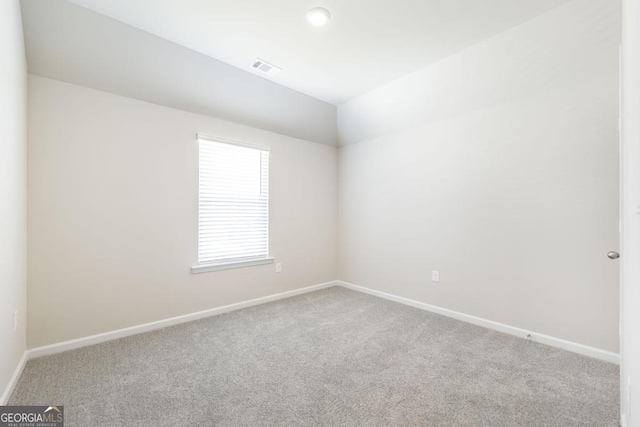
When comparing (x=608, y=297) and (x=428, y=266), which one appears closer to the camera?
(x=608, y=297)

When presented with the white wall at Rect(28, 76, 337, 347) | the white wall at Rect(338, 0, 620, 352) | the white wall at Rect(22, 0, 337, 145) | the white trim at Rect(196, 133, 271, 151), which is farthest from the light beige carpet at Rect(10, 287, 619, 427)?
the white wall at Rect(22, 0, 337, 145)

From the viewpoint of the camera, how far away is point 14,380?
1.88 metres

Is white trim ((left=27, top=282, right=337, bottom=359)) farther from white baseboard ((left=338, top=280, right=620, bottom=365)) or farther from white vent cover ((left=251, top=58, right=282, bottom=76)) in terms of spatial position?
white vent cover ((left=251, top=58, right=282, bottom=76))

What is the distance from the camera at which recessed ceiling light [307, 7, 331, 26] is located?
214cm

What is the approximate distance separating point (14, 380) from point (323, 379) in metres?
2.08

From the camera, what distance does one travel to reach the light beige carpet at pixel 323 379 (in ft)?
5.35

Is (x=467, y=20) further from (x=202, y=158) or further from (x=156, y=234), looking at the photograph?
(x=156, y=234)

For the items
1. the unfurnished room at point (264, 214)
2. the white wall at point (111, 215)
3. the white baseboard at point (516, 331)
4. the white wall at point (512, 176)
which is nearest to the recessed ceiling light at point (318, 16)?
the unfurnished room at point (264, 214)

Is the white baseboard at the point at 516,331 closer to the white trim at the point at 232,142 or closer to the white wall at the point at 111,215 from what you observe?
the white wall at the point at 111,215

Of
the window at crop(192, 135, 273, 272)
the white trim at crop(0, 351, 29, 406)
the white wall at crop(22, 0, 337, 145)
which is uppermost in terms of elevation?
the white wall at crop(22, 0, 337, 145)

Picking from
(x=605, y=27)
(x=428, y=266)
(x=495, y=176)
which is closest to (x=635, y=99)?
(x=605, y=27)

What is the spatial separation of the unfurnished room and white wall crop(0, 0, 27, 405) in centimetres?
3

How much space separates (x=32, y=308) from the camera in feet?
7.43

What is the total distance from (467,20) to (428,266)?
2.50 metres
